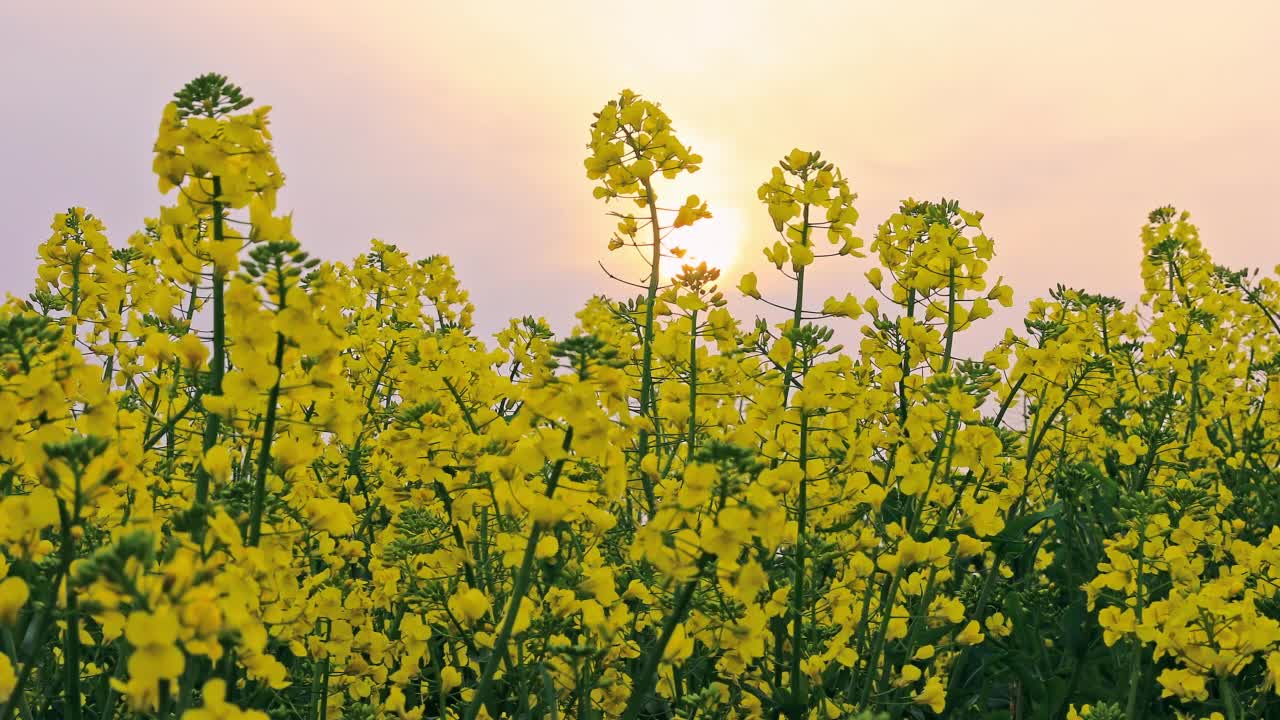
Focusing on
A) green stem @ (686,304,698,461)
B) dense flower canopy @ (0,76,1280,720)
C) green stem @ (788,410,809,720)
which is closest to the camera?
dense flower canopy @ (0,76,1280,720)

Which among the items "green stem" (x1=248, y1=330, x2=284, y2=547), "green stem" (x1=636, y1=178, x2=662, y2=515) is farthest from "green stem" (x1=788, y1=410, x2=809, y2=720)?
"green stem" (x1=248, y1=330, x2=284, y2=547)

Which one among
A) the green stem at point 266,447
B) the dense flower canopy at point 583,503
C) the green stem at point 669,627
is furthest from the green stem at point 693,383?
the green stem at point 266,447

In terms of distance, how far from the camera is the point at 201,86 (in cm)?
225

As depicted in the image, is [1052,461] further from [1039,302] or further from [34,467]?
[34,467]

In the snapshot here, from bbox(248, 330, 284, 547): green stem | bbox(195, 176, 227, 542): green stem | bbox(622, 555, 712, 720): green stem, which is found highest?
bbox(195, 176, 227, 542): green stem

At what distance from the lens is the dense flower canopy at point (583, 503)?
2.03m

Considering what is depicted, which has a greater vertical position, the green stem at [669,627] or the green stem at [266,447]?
the green stem at [266,447]

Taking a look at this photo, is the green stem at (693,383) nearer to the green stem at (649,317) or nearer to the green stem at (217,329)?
the green stem at (649,317)

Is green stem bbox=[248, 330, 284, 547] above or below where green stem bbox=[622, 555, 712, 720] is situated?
above

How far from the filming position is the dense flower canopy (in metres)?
2.03

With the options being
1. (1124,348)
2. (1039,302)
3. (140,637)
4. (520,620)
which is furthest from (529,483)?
(1124,348)

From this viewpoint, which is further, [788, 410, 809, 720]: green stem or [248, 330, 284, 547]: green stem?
[788, 410, 809, 720]: green stem

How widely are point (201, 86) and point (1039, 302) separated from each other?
4403 mm

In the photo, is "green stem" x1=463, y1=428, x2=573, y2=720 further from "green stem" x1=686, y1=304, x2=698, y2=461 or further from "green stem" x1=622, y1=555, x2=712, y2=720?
"green stem" x1=686, y1=304, x2=698, y2=461
